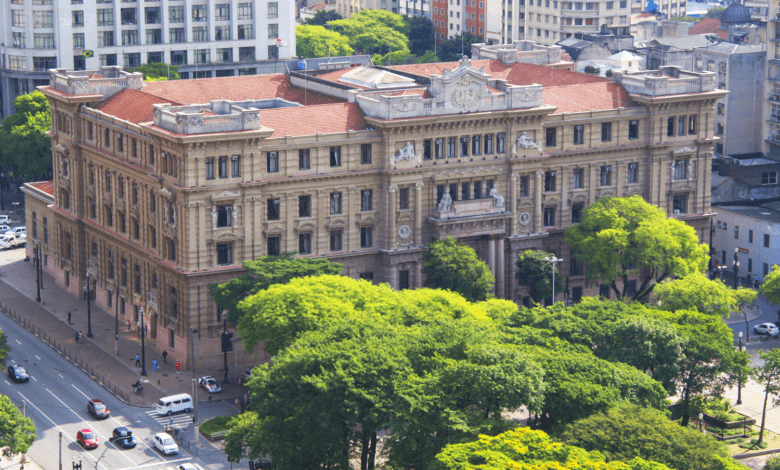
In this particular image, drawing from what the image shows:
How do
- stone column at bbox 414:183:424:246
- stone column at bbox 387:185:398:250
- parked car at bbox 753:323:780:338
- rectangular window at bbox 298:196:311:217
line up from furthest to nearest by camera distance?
parked car at bbox 753:323:780:338 → stone column at bbox 414:183:424:246 → stone column at bbox 387:185:398:250 → rectangular window at bbox 298:196:311:217

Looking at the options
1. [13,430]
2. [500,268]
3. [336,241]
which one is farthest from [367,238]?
[13,430]

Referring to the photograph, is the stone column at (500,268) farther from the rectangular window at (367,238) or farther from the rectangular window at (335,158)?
the rectangular window at (335,158)

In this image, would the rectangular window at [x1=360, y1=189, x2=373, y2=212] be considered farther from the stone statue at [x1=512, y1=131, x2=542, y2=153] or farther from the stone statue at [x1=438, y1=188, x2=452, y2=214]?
the stone statue at [x1=512, y1=131, x2=542, y2=153]

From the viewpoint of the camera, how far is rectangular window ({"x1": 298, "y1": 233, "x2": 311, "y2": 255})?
172 metres

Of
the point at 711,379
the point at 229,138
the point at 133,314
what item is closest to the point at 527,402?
the point at 711,379

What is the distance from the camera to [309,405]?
12912 cm

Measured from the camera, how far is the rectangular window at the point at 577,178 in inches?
7313

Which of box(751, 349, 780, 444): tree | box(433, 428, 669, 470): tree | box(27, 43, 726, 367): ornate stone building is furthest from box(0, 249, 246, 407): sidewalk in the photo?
box(751, 349, 780, 444): tree

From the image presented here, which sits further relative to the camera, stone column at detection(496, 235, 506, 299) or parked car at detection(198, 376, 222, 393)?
stone column at detection(496, 235, 506, 299)

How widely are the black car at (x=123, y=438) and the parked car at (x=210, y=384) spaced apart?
14.4 m

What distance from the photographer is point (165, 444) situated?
14525cm

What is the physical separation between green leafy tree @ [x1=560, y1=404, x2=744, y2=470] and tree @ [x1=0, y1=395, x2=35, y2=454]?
153 ft

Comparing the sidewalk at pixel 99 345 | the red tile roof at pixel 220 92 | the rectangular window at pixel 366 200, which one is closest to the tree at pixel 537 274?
the rectangular window at pixel 366 200

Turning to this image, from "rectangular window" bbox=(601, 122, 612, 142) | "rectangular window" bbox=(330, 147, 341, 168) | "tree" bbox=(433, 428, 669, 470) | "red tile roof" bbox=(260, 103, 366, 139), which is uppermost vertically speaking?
"red tile roof" bbox=(260, 103, 366, 139)
